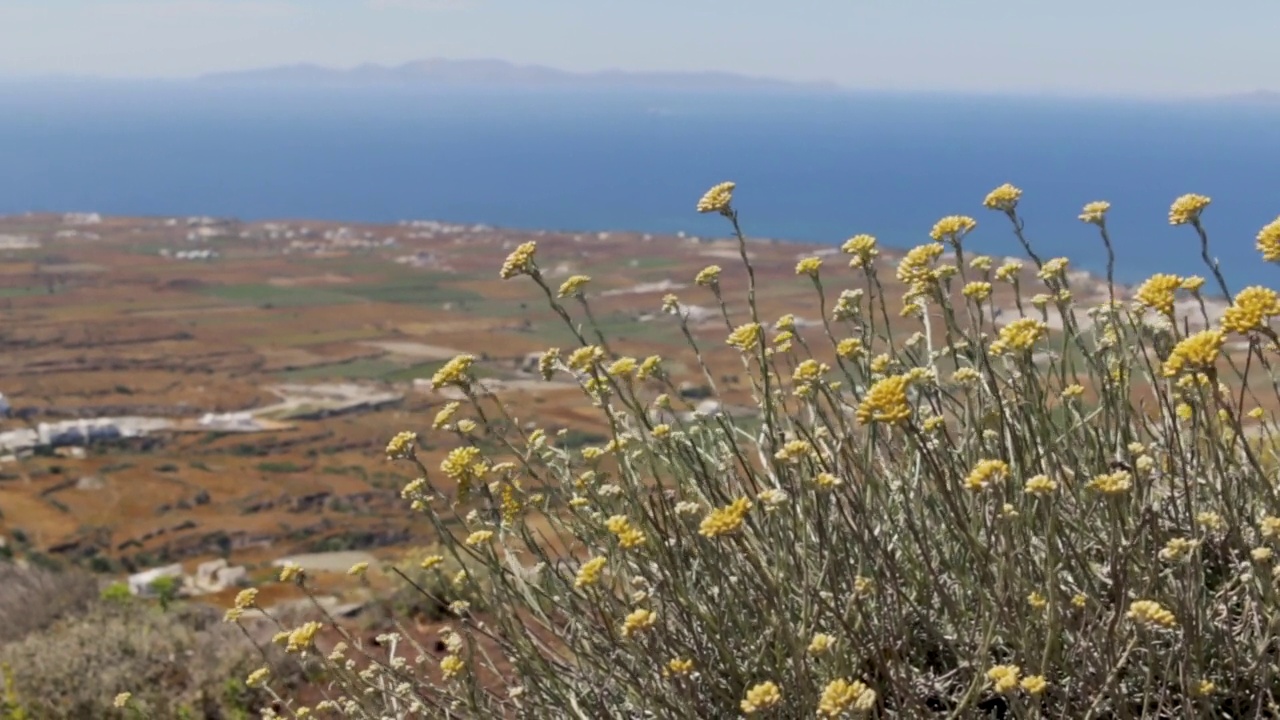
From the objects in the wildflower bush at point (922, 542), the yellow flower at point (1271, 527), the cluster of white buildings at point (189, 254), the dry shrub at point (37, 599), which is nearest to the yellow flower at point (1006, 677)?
the wildflower bush at point (922, 542)

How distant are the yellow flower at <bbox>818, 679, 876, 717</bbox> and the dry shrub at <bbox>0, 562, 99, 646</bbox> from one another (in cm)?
815

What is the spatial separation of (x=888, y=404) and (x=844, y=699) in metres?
0.57

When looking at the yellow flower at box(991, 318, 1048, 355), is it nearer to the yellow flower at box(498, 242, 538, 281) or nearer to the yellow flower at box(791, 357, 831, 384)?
the yellow flower at box(791, 357, 831, 384)

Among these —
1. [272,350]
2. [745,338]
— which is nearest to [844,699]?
[745,338]

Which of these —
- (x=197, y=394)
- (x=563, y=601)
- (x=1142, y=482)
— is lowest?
(x=197, y=394)

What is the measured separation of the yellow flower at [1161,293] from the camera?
2.36 m

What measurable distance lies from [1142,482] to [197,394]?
68282 millimetres

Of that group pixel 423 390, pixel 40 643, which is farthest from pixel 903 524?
pixel 423 390

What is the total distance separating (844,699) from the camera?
74.4 inches

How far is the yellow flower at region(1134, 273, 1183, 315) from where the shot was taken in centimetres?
236

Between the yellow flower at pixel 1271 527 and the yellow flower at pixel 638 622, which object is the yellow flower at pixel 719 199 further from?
the yellow flower at pixel 1271 527

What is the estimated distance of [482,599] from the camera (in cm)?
270

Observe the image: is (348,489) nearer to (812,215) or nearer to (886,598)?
Answer: (886,598)

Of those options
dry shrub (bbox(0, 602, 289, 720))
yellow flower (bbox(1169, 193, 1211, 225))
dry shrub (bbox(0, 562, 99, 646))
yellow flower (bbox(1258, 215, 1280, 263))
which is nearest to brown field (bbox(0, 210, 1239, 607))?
yellow flower (bbox(1169, 193, 1211, 225))
